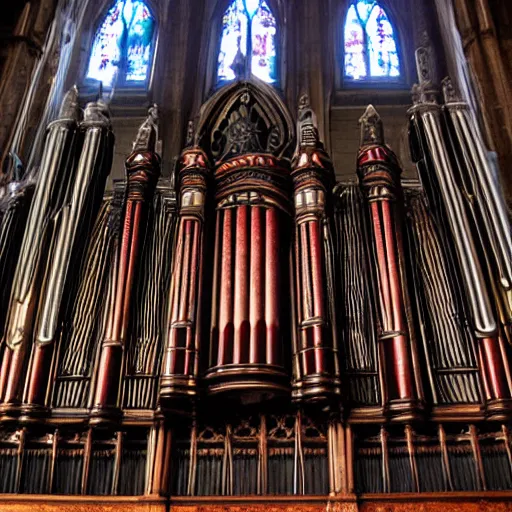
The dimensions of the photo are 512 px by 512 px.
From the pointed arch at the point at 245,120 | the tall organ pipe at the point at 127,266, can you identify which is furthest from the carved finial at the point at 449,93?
the tall organ pipe at the point at 127,266

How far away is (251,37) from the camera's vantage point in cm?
1180

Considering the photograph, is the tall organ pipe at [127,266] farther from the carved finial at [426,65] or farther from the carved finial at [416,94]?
the carved finial at [426,65]

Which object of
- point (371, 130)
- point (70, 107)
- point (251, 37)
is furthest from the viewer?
point (251, 37)

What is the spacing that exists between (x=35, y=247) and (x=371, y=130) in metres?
4.40

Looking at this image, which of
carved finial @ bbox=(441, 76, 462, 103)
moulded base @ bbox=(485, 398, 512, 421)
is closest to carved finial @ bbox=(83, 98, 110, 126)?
carved finial @ bbox=(441, 76, 462, 103)

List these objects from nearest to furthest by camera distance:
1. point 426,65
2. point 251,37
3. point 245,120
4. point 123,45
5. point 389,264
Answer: point 389,264
point 245,120
point 426,65
point 251,37
point 123,45

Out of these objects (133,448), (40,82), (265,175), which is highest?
(40,82)

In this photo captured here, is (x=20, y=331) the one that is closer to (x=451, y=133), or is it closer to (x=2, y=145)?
(x=2, y=145)

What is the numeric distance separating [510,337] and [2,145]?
6882 millimetres

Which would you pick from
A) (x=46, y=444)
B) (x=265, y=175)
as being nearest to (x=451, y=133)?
(x=265, y=175)

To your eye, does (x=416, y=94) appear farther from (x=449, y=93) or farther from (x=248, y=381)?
(x=248, y=381)

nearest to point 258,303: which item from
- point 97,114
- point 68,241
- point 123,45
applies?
point 68,241

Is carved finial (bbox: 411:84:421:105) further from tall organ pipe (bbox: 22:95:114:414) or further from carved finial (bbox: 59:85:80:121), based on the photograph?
carved finial (bbox: 59:85:80:121)

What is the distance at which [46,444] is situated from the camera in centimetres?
681
